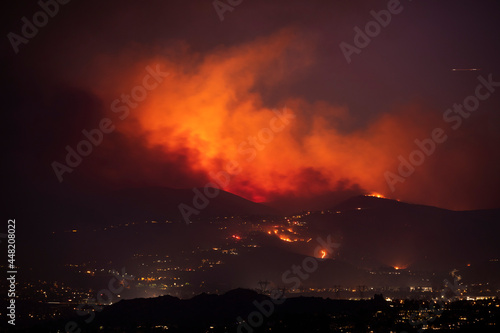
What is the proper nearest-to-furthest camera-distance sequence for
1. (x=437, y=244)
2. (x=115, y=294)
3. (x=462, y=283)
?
(x=115, y=294)
(x=462, y=283)
(x=437, y=244)

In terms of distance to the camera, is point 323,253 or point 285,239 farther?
point 285,239

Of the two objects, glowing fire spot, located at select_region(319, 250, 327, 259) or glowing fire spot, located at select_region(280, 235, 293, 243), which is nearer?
glowing fire spot, located at select_region(319, 250, 327, 259)

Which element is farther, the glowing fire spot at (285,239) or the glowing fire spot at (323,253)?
the glowing fire spot at (285,239)

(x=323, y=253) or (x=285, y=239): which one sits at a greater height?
(x=285, y=239)

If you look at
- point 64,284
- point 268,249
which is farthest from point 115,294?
point 268,249

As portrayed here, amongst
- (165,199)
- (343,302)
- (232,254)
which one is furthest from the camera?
(165,199)

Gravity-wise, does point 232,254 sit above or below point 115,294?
above

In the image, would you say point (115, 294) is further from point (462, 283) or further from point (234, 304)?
point (462, 283)

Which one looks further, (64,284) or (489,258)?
(489,258)

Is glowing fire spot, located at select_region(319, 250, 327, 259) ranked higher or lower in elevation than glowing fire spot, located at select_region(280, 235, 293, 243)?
lower

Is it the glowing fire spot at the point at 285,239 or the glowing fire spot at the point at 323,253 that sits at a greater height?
the glowing fire spot at the point at 285,239

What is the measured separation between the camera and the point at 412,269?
64062 mm

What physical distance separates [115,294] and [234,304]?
15.8 metres

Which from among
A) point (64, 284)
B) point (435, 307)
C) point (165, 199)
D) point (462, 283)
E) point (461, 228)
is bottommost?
point (435, 307)
